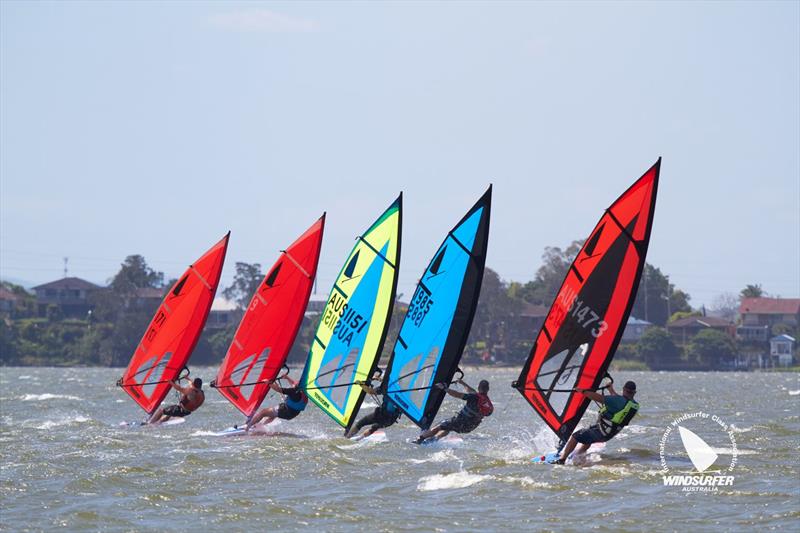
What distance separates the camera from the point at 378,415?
18.0 metres

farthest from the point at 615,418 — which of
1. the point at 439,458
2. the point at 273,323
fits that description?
the point at 273,323

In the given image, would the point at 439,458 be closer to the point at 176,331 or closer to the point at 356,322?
the point at 356,322

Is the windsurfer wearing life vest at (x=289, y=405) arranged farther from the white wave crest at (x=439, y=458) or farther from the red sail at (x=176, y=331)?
the white wave crest at (x=439, y=458)

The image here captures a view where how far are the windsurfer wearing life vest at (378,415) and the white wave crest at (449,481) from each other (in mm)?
3834

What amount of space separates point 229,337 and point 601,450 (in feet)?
249

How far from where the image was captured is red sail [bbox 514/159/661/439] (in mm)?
14586

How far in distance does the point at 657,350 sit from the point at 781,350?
13.2 m

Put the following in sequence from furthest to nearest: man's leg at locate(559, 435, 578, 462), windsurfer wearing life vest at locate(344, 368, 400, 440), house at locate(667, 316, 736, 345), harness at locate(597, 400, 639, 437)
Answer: house at locate(667, 316, 736, 345), windsurfer wearing life vest at locate(344, 368, 400, 440), man's leg at locate(559, 435, 578, 462), harness at locate(597, 400, 639, 437)

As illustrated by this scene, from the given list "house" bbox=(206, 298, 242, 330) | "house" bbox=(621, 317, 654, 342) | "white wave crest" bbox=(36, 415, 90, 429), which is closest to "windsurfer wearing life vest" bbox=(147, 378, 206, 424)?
"white wave crest" bbox=(36, 415, 90, 429)

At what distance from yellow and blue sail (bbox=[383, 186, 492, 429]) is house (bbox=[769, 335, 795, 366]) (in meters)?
87.8

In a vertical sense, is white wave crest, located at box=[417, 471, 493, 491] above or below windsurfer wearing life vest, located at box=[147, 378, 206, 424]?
below

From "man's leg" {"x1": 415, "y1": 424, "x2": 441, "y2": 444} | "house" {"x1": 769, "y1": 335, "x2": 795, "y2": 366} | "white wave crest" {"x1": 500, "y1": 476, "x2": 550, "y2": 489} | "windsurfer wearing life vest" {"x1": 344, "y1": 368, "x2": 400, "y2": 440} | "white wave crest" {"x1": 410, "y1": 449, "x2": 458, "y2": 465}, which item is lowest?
"white wave crest" {"x1": 500, "y1": 476, "x2": 550, "y2": 489}

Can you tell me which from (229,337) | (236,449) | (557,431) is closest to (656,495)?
(557,431)

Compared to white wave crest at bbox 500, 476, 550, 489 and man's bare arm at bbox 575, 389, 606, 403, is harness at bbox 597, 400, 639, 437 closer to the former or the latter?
man's bare arm at bbox 575, 389, 606, 403
